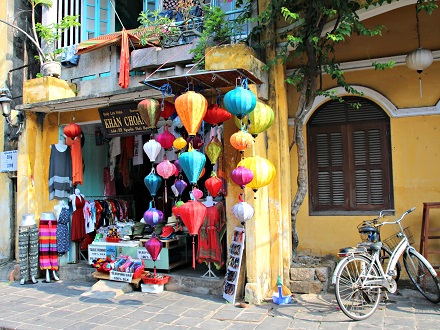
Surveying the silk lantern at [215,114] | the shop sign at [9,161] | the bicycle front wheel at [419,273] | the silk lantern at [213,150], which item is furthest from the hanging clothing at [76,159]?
the bicycle front wheel at [419,273]

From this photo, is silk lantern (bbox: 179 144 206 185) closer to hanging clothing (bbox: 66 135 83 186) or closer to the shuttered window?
the shuttered window

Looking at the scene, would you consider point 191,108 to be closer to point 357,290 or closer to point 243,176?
point 243,176

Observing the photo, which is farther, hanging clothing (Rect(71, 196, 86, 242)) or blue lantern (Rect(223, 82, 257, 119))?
hanging clothing (Rect(71, 196, 86, 242))

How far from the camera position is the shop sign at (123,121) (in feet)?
27.9

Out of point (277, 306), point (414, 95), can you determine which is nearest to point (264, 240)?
point (277, 306)

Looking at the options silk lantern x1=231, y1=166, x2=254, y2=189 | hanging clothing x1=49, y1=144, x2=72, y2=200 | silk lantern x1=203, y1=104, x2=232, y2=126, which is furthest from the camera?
hanging clothing x1=49, y1=144, x2=72, y2=200

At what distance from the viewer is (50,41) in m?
10.1

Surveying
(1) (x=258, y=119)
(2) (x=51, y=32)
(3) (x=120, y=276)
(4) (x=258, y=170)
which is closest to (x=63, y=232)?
(3) (x=120, y=276)

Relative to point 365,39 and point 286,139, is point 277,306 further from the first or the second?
point 365,39

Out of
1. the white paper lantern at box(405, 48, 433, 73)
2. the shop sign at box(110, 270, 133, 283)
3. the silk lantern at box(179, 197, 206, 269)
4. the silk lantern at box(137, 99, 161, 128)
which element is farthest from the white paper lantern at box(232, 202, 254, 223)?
the white paper lantern at box(405, 48, 433, 73)

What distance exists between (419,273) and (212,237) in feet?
11.8

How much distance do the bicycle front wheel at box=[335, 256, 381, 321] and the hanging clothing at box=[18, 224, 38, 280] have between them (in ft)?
21.3

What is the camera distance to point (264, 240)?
7211 millimetres

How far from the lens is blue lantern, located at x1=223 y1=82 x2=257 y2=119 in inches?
236
